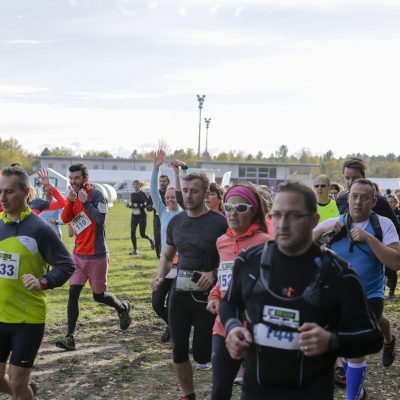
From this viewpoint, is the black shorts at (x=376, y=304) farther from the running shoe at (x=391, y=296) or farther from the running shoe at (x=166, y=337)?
the running shoe at (x=391, y=296)

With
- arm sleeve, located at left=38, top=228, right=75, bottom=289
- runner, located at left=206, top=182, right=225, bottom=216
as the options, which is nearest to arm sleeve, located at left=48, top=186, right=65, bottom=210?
runner, located at left=206, top=182, right=225, bottom=216

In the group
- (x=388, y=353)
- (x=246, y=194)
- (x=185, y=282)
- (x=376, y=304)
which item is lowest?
(x=388, y=353)

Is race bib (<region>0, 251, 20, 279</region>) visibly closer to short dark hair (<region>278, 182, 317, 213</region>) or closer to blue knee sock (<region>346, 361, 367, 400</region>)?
short dark hair (<region>278, 182, 317, 213</region>)

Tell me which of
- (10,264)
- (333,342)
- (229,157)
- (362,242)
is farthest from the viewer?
(229,157)

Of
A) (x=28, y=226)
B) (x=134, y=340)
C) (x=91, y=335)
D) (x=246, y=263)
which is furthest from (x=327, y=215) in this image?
(x=246, y=263)

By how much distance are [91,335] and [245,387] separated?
5.80m

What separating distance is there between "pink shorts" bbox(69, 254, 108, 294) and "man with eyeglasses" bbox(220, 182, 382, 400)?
5.13 metres

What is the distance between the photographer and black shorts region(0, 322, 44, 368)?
4.54 meters

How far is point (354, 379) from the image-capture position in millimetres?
5598

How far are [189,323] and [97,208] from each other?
2.89 metres

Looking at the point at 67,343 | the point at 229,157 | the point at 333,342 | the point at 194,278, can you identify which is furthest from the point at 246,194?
the point at 229,157

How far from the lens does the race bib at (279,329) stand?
2863 mm

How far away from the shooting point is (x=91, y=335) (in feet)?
28.3

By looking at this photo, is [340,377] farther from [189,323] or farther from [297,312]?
[297,312]
